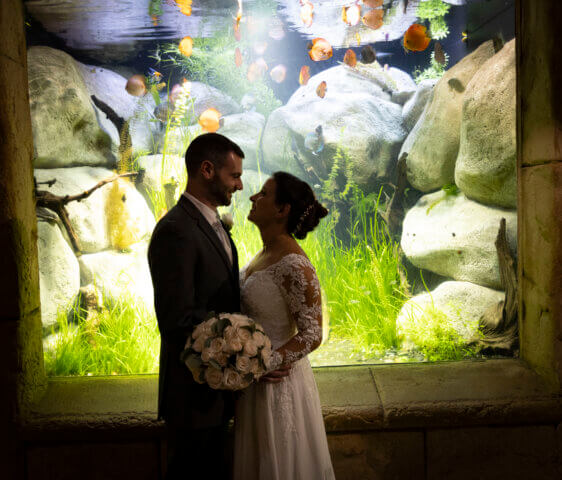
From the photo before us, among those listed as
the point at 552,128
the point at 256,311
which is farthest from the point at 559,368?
the point at 256,311

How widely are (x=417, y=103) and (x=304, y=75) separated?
0.82 meters

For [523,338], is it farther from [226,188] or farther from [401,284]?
[226,188]

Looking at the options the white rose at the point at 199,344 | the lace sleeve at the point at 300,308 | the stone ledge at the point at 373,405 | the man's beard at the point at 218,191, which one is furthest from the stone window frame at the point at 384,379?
the man's beard at the point at 218,191

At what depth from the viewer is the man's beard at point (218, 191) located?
78.1 inches

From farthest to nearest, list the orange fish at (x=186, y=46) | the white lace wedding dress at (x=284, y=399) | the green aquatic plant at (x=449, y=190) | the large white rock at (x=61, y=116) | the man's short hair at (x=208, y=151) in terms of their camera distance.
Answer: the green aquatic plant at (x=449, y=190)
the orange fish at (x=186, y=46)
the large white rock at (x=61, y=116)
the man's short hair at (x=208, y=151)
the white lace wedding dress at (x=284, y=399)

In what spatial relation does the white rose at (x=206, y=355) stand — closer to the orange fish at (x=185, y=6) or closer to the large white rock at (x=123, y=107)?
the large white rock at (x=123, y=107)

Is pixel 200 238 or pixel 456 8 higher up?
pixel 456 8

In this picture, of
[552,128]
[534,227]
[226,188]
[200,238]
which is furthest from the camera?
[534,227]

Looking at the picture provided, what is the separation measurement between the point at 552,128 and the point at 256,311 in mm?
2046

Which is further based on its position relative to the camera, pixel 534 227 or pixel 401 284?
pixel 401 284

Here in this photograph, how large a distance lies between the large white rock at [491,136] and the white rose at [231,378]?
233cm

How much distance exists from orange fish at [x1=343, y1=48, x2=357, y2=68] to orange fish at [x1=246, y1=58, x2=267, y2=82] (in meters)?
0.56

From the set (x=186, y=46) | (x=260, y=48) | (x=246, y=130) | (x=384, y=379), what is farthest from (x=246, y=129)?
(x=384, y=379)

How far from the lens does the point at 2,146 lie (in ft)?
8.05
